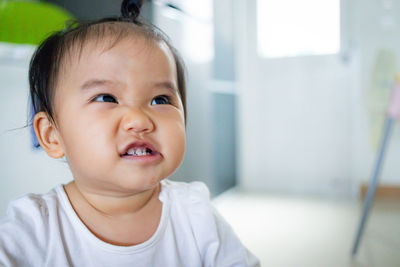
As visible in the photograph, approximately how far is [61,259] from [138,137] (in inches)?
7.7

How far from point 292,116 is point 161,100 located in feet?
5.91

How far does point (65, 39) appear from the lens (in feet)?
1.77

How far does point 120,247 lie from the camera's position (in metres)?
0.51

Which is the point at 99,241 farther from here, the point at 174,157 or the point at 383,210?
the point at 383,210

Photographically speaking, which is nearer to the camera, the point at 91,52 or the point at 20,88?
the point at 91,52

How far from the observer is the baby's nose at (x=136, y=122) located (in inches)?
18.3

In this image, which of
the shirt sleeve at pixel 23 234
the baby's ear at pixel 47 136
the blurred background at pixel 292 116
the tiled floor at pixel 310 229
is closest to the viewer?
the shirt sleeve at pixel 23 234

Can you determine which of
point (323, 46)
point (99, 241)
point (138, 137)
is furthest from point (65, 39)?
point (323, 46)

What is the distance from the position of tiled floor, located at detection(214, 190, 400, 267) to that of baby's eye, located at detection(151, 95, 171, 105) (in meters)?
0.55

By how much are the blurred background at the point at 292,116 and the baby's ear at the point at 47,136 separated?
0.48m

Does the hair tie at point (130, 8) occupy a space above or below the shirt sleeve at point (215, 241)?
above

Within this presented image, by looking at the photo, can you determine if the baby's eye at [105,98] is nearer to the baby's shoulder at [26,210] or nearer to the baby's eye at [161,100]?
the baby's eye at [161,100]

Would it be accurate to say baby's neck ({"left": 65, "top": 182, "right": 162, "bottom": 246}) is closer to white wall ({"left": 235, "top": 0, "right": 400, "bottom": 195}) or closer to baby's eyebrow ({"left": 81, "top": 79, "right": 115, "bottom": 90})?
Result: baby's eyebrow ({"left": 81, "top": 79, "right": 115, "bottom": 90})

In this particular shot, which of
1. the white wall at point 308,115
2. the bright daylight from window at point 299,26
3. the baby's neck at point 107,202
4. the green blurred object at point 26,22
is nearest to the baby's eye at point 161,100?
the baby's neck at point 107,202
